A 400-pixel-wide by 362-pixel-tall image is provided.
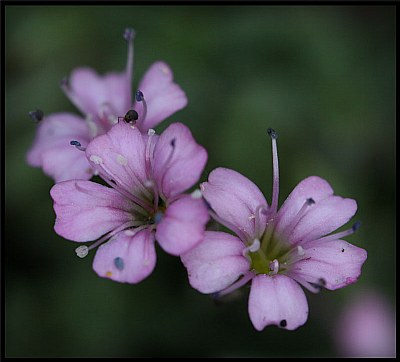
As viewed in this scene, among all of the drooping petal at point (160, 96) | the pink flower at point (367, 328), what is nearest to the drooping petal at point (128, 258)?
the drooping petal at point (160, 96)

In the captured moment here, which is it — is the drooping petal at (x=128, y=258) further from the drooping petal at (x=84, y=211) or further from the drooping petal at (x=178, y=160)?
the drooping petal at (x=178, y=160)

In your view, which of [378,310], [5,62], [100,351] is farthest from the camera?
[5,62]

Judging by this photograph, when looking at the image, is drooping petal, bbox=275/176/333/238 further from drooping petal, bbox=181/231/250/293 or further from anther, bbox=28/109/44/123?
anther, bbox=28/109/44/123

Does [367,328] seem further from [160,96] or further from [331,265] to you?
[160,96]

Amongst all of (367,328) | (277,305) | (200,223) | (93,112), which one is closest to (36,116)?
(93,112)

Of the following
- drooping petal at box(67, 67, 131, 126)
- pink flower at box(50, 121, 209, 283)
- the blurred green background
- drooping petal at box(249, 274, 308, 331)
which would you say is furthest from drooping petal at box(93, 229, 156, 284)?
the blurred green background

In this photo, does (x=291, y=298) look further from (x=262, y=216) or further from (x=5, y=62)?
(x=5, y=62)

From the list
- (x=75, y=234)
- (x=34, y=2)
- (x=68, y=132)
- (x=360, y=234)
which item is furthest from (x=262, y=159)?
(x=34, y=2)
